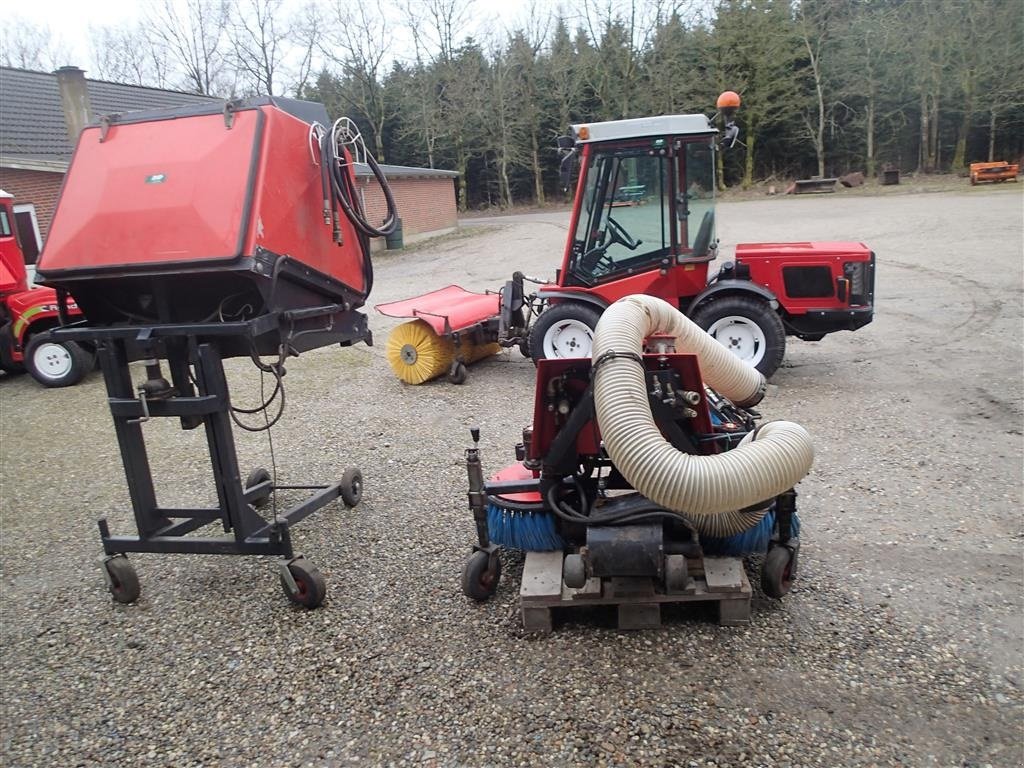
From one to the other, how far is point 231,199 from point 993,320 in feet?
28.2

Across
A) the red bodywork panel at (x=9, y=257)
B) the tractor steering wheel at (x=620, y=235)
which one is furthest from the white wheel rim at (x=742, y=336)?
the red bodywork panel at (x=9, y=257)

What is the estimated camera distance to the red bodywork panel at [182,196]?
10.4ft

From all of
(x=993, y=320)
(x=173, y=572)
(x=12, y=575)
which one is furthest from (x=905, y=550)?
(x=993, y=320)

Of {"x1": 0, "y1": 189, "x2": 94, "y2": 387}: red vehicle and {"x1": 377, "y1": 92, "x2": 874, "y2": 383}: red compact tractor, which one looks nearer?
{"x1": 377, "y1": 92, "x2": 874, "y2": 383}: red compact tractor

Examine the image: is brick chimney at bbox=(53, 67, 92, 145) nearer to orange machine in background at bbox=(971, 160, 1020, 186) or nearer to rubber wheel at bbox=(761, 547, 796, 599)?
rubber wheel at bbox=(761, 547, 796, 599)

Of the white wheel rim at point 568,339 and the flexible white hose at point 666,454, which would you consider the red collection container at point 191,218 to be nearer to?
the flexible white hose at point 666,454

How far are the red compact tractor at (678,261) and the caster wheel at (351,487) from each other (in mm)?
2776

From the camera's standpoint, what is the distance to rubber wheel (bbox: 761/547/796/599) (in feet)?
10.5

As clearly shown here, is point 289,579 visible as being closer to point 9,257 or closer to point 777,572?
point 777,572

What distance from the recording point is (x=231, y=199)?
3.21m

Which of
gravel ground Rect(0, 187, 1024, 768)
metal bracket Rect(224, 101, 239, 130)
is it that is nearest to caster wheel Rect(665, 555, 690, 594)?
gravel ground Rect(0, 187, 1024, 768)

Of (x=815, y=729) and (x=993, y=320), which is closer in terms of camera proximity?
(x=815, y=729)

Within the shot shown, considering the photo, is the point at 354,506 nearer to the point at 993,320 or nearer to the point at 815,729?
the point at 815,729

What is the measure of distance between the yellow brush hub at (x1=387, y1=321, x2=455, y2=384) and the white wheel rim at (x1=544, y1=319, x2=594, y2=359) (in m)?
1.13
